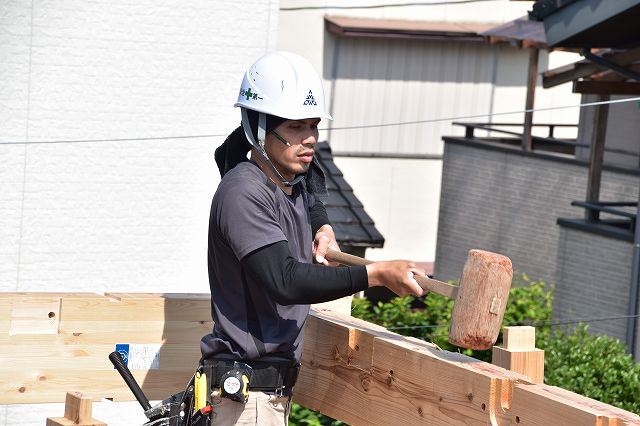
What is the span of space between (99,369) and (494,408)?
1.95 meters

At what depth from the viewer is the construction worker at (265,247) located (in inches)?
159

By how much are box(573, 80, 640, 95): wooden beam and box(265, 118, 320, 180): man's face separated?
30.6 feet

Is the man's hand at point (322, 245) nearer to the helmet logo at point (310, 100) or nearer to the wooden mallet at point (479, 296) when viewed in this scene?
the helmet logo at point (310, 100)

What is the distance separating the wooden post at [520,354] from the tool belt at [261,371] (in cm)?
80

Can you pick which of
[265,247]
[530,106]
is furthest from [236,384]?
[530,106]

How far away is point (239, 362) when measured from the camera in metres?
4.30

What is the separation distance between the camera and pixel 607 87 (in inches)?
516

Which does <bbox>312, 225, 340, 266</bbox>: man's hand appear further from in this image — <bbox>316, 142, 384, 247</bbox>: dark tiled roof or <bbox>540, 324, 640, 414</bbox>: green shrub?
<bbox>316, 142, 384, 247</bbox>: dark tiled roof

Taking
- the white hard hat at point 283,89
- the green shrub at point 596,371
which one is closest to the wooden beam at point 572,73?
the green shrub at point 596,371

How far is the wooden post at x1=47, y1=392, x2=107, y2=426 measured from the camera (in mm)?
4332

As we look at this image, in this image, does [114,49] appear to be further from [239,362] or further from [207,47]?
[239,362]

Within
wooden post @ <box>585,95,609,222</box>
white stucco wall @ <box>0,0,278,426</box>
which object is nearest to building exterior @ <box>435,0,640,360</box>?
wooden post @ <box>585,95,609,222</box>

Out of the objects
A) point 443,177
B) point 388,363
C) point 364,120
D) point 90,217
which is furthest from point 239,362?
point 364,120

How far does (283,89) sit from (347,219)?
8779 mm
